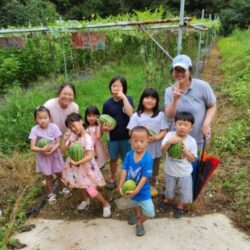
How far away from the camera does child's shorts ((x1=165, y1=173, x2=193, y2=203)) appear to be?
3926 mm

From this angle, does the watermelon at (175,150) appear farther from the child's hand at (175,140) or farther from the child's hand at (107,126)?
the child's hand at (107,126)

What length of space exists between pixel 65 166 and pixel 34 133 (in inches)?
22.8

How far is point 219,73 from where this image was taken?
44.1 feet

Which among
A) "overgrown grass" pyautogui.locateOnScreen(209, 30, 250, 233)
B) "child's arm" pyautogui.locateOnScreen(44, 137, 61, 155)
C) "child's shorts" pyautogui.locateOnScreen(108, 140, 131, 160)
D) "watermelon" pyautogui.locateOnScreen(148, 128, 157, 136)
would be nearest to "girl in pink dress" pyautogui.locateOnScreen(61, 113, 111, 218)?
"child's arm" pyautogui.locateOnScreen(44, 137, 61, 155)

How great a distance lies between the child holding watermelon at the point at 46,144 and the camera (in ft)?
13.8

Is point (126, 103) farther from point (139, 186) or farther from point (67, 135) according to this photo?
point (139, 186)

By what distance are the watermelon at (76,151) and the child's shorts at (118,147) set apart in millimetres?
652

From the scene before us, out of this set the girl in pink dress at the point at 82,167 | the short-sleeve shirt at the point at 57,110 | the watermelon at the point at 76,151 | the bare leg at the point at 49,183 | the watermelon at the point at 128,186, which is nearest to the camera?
the watermelon at the point at 128,186

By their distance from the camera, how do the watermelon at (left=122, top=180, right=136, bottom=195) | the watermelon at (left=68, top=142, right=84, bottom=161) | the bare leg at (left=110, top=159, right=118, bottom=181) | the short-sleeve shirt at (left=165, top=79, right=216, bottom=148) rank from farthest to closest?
the bare leg at (left=110, top=159, right=118, bottom=181) → the watermelon at (left=68, top=142, right=84, bottom=161) → the short-sleeve shirt at (left=165, top=79, right=216, bottom=148) → the watermelon at (left=122, top=180, right=136, bottom=195)

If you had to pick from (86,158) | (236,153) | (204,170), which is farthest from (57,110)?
(236,153)

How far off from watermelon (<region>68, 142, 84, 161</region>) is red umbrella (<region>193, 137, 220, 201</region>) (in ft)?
4.58

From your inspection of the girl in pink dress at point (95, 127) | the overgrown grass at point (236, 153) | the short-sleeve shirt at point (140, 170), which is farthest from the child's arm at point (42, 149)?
the overgrown grass at point (236, 153)

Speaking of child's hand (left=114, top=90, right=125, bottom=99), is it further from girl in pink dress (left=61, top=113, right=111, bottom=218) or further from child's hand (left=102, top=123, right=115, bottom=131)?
girl in pink dress (left=61, top=113, right=111, bottom=218)

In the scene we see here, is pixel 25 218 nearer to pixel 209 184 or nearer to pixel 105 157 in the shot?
pixel 105 157
